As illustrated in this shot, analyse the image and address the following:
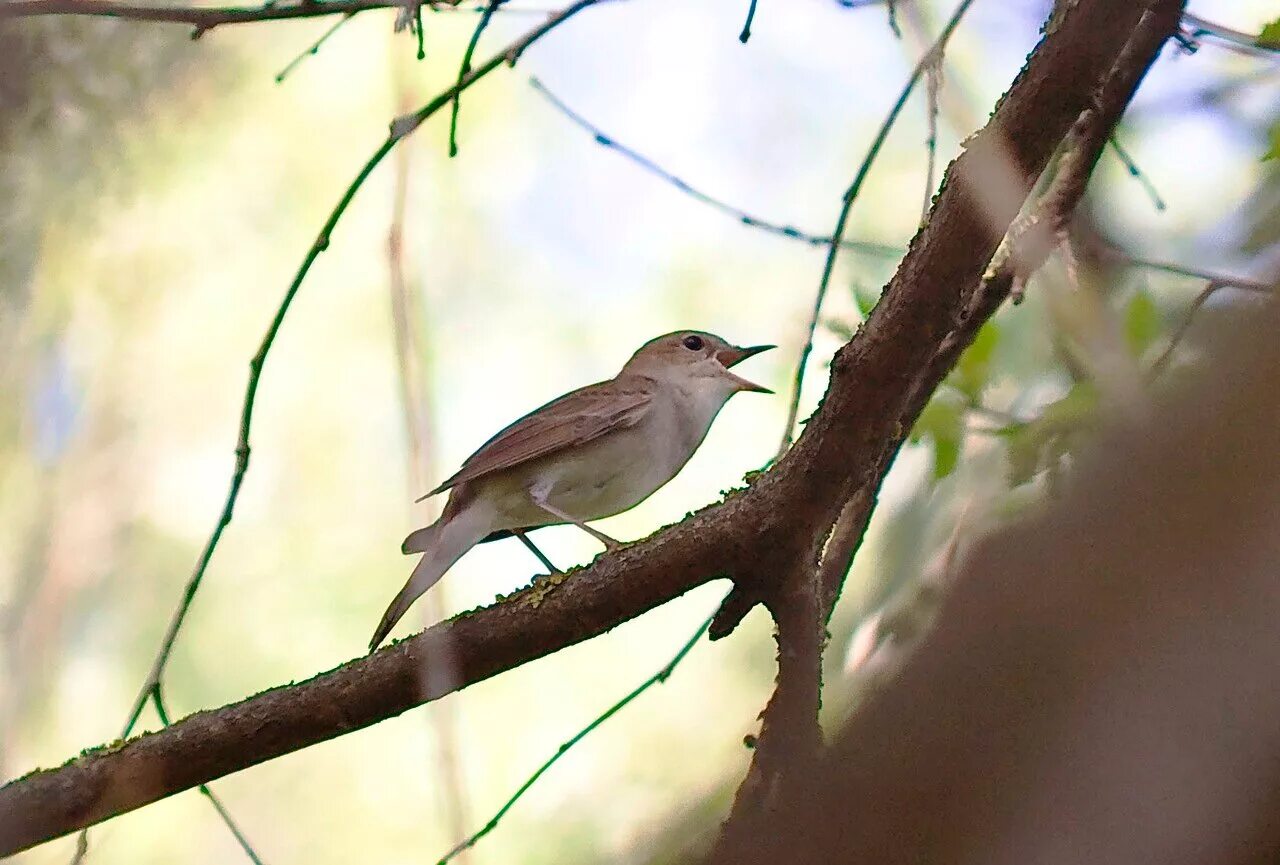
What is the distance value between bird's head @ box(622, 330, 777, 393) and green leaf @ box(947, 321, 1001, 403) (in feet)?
4.92

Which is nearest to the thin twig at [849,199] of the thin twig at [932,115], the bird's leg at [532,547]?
the thin twig at [932,115]

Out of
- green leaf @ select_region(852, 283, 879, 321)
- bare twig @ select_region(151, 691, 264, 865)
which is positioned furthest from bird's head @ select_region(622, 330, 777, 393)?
bare twig @ select_region(151, 691, 264, 865)

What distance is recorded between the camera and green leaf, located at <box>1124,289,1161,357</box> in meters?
3.52

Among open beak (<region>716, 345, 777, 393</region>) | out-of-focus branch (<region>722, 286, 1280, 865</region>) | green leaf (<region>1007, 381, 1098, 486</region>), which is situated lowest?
out-of-focus branch (<region>722, 286, 1280, 865</region>)

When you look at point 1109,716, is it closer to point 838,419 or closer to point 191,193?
point 838,419

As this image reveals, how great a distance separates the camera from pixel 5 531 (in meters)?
6.60

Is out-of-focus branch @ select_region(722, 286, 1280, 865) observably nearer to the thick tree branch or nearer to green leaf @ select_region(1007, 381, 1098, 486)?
the thick tree branch

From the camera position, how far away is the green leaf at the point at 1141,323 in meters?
3.52

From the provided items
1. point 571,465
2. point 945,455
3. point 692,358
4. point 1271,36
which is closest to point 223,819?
point 571,465

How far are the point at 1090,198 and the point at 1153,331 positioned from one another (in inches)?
68.1

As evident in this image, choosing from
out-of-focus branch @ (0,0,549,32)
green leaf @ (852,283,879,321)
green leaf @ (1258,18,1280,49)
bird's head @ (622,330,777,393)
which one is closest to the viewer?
out-of-focus branch @ (0,0,549,32)

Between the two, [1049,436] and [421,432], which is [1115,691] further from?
[421,432]

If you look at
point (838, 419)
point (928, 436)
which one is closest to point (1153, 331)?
point (928, 436)

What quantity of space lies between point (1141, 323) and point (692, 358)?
7.96 feet
